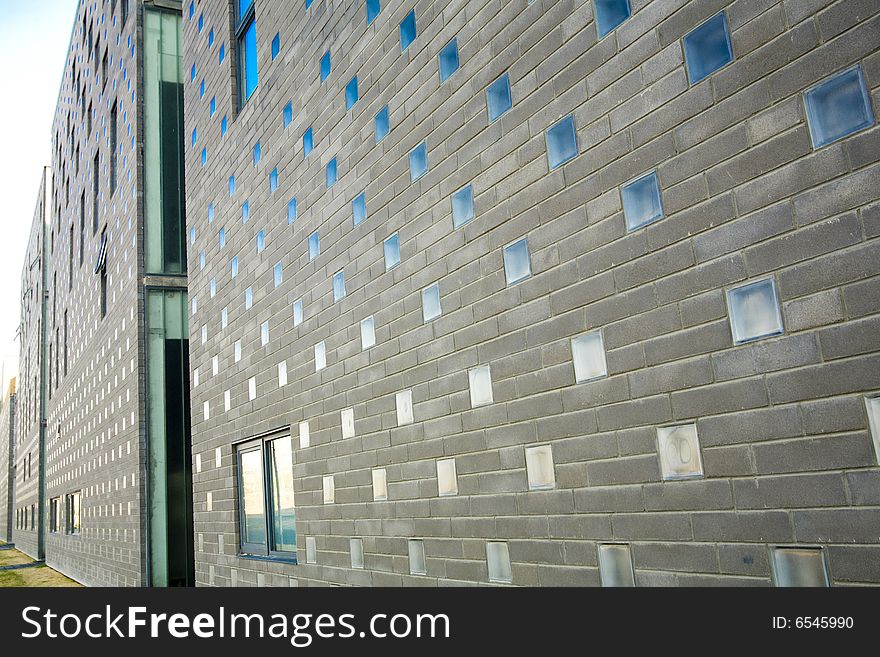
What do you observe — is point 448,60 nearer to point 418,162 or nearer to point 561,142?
point 418,162

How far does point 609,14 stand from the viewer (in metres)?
4.88

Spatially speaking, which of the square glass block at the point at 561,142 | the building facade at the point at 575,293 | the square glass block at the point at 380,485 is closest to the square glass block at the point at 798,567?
the building facade at the point at 575,293

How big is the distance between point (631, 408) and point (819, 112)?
191 centimetres

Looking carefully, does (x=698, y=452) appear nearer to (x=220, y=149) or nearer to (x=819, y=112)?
(x=819, y=112)

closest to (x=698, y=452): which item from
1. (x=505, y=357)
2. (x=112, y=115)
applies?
(x=505, y=357)

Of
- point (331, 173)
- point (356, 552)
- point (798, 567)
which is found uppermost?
point (331, 173)

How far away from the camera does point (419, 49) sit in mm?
6801

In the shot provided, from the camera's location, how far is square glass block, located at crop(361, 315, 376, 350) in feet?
24.1

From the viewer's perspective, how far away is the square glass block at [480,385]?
578 centimetres

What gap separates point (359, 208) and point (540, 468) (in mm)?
3619

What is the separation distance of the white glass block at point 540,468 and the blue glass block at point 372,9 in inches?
186

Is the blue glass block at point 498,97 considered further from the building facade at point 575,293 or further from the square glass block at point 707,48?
the square glass block at point 707,48

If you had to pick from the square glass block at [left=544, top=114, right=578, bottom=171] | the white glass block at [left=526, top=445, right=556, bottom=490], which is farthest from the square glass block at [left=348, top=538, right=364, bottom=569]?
the square glass block at [left=544, top=114, right=578, bottom=171]

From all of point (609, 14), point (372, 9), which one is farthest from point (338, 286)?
point (609, 14)
